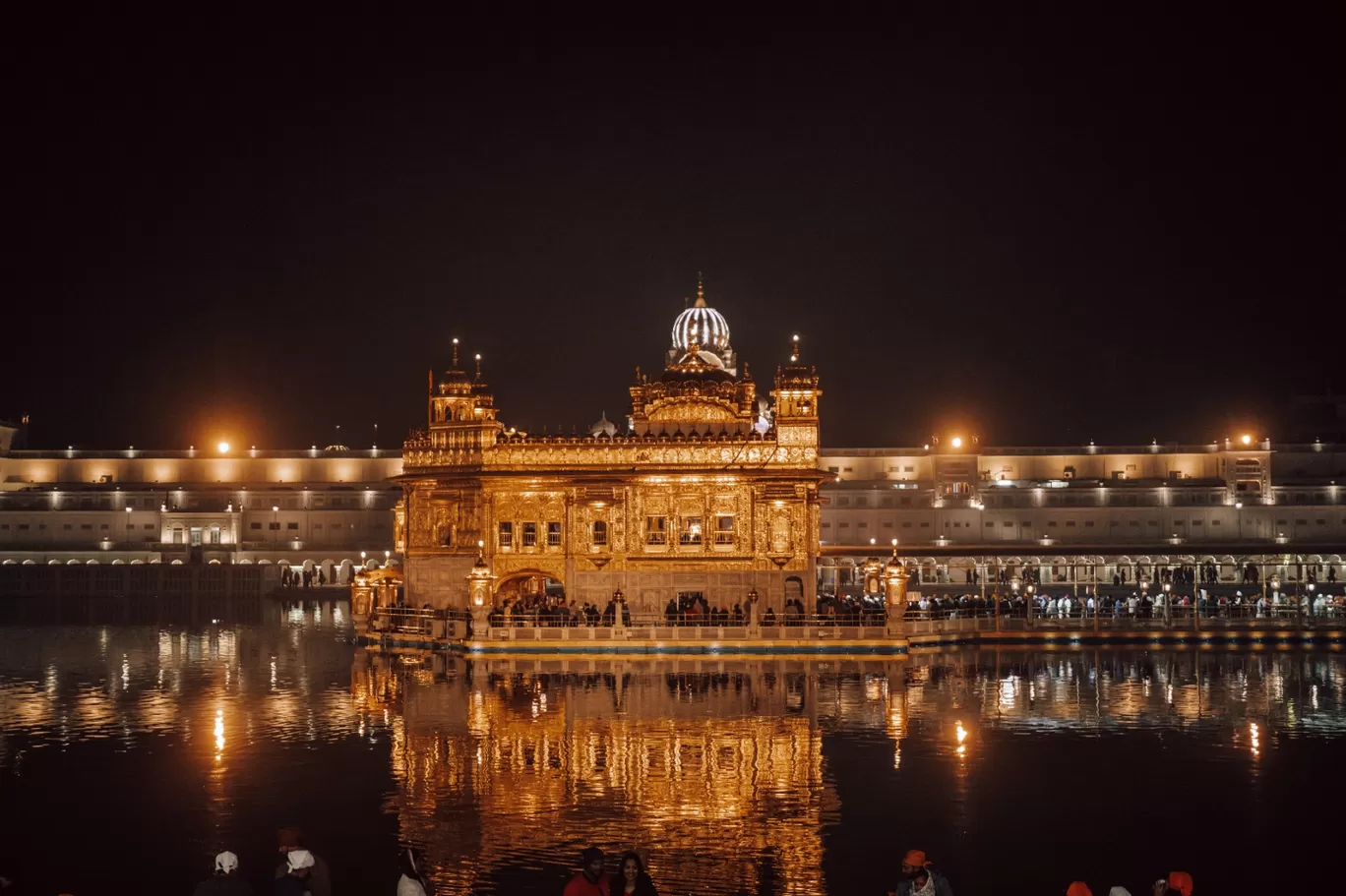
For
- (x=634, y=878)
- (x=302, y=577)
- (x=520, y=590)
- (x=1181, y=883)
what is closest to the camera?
(x=634, y=878)

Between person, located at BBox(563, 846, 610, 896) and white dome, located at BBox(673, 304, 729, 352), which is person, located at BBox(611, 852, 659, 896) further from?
white dome, located at BBox(673, 304, 729, 352)

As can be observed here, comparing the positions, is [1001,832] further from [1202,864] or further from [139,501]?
[139,501]

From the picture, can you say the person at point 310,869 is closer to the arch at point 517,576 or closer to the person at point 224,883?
the person at point 224,883

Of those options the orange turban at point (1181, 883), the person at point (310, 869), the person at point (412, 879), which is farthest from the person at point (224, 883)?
the orange turban at point (1181, 883)

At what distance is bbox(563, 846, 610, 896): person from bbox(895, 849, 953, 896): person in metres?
3.32

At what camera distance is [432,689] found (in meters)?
43.8

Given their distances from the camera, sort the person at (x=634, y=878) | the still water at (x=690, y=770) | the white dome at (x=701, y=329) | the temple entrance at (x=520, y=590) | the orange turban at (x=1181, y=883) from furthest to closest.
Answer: the white dome at (x=701, y=329), the temple entrance at (x=520, y=590), the still water at (x=690, y=770), the orange turban at (x=1181, y=883), the person at (x=634, y=878)

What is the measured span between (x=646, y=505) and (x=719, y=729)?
20248mm

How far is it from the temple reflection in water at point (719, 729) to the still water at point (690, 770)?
0.11 metres

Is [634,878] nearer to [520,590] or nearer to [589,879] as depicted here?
[589,879]

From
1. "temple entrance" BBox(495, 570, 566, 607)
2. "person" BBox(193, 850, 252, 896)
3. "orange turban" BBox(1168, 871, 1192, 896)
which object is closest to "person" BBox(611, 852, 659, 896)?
"person" BBox(193, 850, 252, 896)

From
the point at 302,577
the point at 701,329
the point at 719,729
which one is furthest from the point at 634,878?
the point at 302,577

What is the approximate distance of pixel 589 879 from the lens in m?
17.7

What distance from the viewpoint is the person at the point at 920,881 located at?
706 inches
